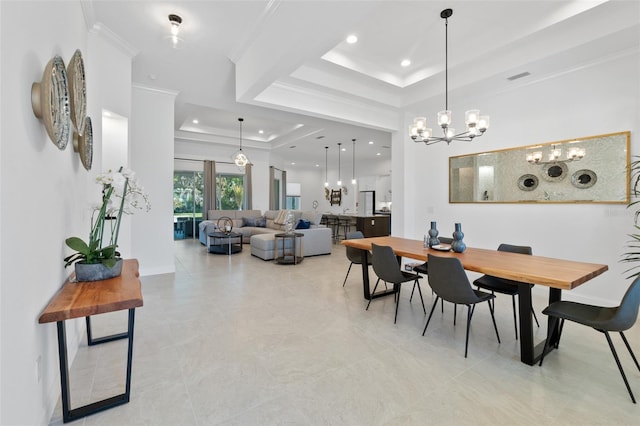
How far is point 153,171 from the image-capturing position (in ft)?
16.1

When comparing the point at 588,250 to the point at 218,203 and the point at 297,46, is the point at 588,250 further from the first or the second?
the point at 218,203

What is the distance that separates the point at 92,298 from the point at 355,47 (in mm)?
4085

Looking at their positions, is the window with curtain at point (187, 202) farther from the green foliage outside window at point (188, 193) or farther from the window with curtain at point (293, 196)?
the window with curtain at point (293, 196)

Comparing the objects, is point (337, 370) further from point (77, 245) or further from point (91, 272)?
point (77, 245)

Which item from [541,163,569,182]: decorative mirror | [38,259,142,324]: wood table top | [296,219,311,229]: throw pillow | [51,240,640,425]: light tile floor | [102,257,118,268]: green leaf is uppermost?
[541,163,569,182]: decorative mirror

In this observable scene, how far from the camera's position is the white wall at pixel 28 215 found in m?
1.21

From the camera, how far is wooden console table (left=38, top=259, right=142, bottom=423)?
1.56 meters

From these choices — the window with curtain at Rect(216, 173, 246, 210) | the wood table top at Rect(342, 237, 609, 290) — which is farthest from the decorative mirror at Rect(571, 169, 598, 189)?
the window with curtain at Rect(216, 173, 246, 210)

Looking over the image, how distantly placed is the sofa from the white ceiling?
2959 millimetres

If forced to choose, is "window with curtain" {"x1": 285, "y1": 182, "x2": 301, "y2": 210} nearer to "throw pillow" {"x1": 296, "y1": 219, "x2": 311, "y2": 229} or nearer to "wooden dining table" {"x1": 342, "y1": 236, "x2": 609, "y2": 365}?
"throw pillow" {"x1": 296, "y1": 219, "x2": 311, "y2": 229}

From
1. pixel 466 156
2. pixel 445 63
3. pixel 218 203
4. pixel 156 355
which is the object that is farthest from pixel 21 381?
pixel 218 203

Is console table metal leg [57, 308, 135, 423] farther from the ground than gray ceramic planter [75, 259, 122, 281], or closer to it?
closer to it

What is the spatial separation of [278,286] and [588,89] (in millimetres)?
4996

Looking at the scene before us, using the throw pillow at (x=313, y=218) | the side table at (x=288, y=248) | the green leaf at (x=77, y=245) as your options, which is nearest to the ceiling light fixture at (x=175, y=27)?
the green leaf at (x=77, y=245)
